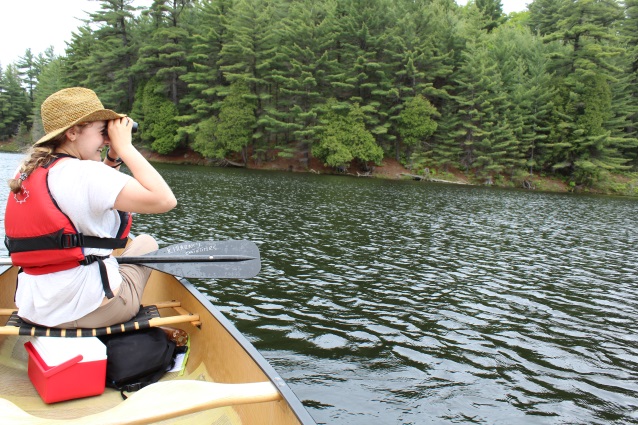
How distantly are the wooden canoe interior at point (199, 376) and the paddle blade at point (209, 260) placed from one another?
0.79 feet

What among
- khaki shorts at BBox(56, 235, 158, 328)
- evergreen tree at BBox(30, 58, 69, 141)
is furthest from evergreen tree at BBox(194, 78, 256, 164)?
khaki shorts at BBox(56, 235, 158, 328)

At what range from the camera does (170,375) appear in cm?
361

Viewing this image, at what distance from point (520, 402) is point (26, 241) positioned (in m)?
4.80

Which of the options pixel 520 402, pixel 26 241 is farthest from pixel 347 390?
pixel 26 241

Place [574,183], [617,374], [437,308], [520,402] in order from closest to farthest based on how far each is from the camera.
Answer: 1. [520,402]
2. [617,374]
3. [437,308]
4. [574,183]

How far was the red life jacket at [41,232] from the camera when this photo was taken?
2803 millimetres

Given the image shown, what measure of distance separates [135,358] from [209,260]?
1.21 meters

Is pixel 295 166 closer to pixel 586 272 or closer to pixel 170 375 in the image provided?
pixel 586 272

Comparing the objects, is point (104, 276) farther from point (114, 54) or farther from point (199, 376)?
point (114, 54)

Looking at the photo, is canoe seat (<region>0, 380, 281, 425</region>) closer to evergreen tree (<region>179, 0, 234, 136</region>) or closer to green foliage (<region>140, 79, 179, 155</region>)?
evergreen tree (<region>179, 0, 234, 136</region>)

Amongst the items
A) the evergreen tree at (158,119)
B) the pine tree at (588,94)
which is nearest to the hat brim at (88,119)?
the pine tree at (588,94)

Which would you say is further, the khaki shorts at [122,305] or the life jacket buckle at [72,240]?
the khaki shorts at [122,305]

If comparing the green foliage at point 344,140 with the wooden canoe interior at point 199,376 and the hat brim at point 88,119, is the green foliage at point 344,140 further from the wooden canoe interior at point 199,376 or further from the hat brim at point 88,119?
the hat brim at point 88,119

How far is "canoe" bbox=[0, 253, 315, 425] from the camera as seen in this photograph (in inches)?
83.4
